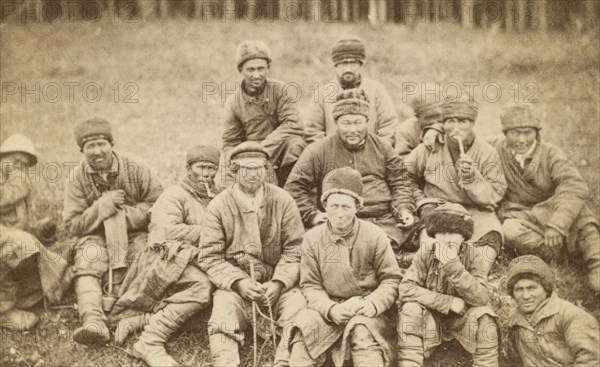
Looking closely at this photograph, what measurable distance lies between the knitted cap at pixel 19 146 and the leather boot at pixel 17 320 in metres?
1.10

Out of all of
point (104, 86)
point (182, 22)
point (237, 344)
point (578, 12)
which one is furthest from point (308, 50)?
point (237, 344)

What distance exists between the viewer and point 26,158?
222 inches

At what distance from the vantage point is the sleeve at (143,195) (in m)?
5.36

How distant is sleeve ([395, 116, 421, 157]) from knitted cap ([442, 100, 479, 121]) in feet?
1.97

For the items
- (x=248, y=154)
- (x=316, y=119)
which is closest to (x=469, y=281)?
(x=248, y=154)

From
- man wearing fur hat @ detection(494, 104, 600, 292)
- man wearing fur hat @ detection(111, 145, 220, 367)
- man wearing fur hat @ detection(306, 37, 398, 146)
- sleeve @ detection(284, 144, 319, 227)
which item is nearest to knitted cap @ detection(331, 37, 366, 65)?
man wearing fur hat @ detection(306, 37, 398, 146)

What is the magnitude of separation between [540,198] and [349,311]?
1776mm

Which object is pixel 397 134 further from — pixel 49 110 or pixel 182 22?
pixel 49 110

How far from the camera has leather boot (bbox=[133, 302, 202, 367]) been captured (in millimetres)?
4809

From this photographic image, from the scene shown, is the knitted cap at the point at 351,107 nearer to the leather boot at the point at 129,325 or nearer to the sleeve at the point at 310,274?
the sleeve at the point at 310,274

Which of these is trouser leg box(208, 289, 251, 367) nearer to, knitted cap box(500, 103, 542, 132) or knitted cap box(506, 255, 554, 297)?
knitted cap box(506, 255, 554, 297)

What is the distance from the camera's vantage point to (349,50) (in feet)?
19.2

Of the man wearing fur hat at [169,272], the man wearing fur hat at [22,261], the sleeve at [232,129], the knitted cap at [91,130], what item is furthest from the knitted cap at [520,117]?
the man wearing fur hat at [22,261]

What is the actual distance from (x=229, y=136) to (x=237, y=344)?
66.6 inches
